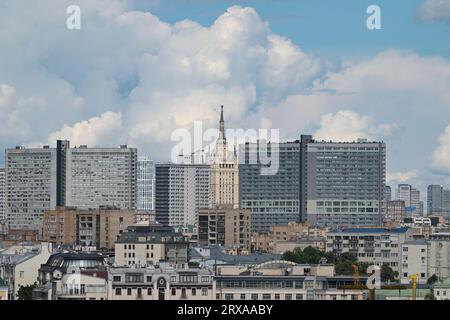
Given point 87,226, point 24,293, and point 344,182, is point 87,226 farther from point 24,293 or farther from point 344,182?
point 24,293

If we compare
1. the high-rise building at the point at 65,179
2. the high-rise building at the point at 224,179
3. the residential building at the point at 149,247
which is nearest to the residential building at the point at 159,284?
the residential building at the point at 149,247

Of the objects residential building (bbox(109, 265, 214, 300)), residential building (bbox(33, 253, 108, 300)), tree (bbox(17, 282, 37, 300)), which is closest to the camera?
residential building (bbox(109, 265, 214, 300))

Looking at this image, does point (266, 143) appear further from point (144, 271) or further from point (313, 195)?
point (144, 271)

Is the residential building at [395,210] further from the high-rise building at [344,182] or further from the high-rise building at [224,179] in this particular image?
the high-rise building at [224,179]

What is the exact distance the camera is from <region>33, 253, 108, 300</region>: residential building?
12.7 m

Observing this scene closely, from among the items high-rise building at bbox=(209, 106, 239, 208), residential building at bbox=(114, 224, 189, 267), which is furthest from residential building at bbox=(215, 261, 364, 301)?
high-rise building at bbox=(209, 106, 239, 208)

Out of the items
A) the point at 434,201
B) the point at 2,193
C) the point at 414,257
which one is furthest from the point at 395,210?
the point at 414,257

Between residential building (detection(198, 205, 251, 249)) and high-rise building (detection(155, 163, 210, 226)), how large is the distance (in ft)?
24.7

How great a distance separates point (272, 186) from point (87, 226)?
1260 centimetres

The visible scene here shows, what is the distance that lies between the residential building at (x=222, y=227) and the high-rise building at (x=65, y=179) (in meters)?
7.58

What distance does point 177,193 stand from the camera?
4356 centimetres

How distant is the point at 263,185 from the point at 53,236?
11.8 meters

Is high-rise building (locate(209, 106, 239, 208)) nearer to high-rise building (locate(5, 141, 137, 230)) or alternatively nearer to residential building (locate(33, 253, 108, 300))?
high-rise building (locate(5, 141, 137, 230))
